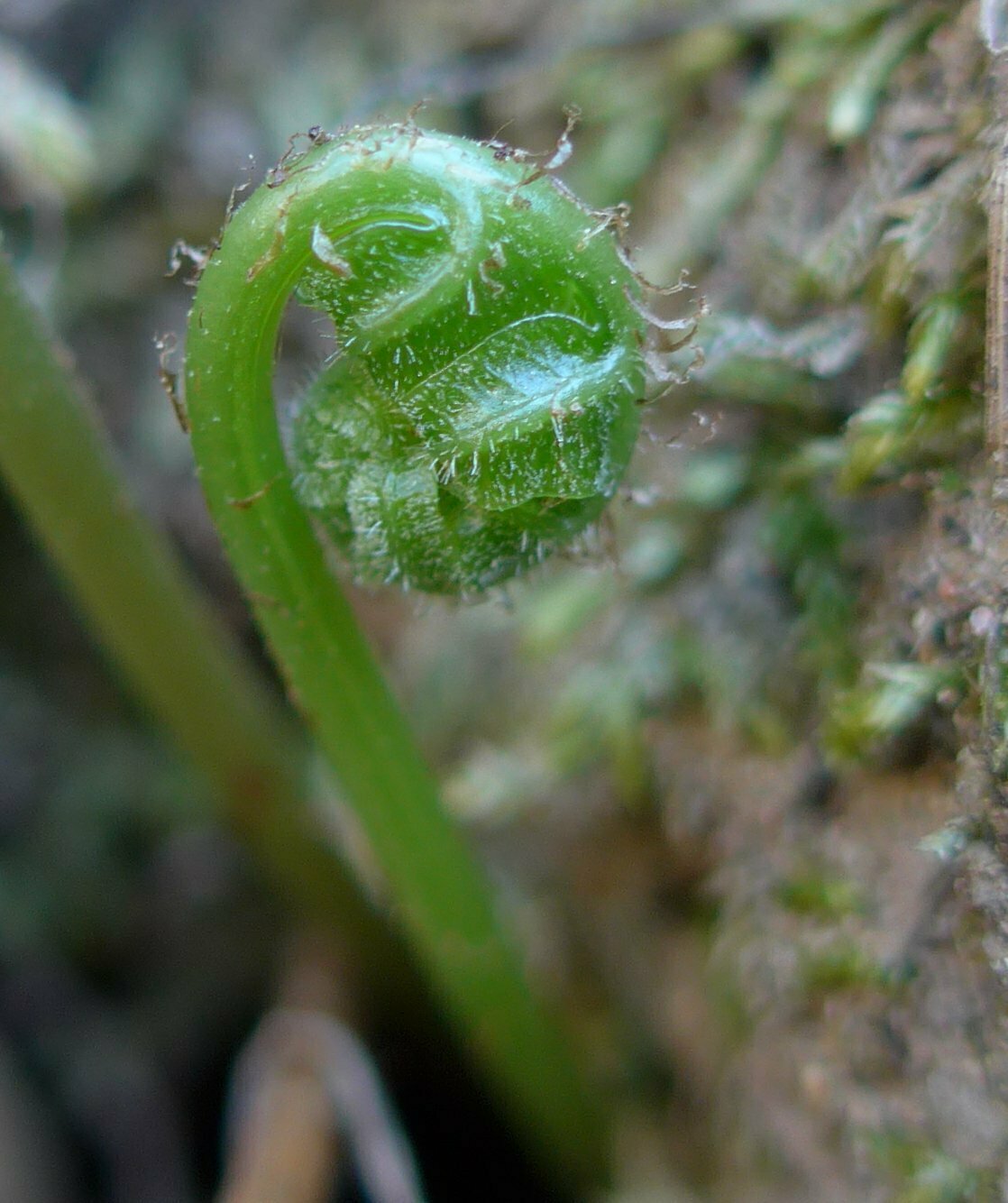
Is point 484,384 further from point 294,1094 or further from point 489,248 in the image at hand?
point 294,1094

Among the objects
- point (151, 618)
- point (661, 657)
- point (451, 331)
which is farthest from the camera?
point (661, 657)

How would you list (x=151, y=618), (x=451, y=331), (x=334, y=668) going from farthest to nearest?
(x=151, y=618) < (x=334, y=668) < (x=451, y=331)

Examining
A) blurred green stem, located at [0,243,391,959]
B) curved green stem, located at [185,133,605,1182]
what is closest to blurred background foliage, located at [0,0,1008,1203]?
curved green stem, located at [185,133,605,1182]

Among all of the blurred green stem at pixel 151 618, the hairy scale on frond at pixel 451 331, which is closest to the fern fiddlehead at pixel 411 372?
the hairy scale on frond at pixel 451 331

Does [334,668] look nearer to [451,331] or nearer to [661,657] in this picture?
[451,331]

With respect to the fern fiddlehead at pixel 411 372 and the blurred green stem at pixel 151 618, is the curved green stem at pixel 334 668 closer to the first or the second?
the fern fiddlehead at pixel 411 372

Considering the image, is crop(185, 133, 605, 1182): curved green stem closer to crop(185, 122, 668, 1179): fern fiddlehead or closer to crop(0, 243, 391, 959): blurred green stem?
crop(185, 122, 668, 1179): fern fiddlehead

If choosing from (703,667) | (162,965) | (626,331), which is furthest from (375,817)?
(162,965)

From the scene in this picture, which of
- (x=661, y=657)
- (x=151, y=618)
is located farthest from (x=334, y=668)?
(x=661, y=657)
